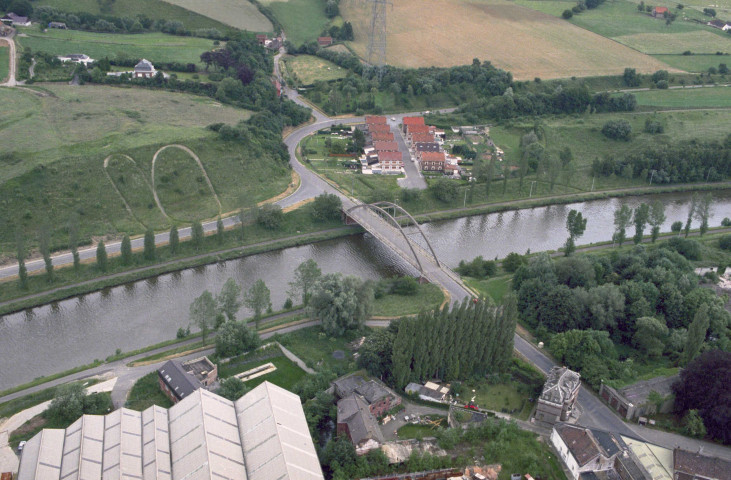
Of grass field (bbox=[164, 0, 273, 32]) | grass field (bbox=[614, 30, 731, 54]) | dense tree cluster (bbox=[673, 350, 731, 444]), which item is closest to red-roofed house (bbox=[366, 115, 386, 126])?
grass field (bbox=[164, 0, 273, 32])

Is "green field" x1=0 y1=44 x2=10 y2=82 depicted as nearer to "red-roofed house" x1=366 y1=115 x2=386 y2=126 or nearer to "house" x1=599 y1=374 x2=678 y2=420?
"red-roofed house" x1=366 y1=115 x2=386 y2=126

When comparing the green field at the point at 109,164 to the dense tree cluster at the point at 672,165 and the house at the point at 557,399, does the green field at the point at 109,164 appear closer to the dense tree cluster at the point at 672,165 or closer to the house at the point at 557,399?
the house at the point at 557,399

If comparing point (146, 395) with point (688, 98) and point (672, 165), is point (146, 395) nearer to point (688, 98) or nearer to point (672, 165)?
point (672, 165)

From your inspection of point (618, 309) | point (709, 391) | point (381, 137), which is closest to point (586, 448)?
point (709, 391)

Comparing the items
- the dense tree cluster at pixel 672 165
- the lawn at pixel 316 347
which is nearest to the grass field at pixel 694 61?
the dense tree cluster at pixel 672 165

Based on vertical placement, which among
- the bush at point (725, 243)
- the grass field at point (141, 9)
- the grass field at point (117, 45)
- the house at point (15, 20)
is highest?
the grass field at point (141, 9)

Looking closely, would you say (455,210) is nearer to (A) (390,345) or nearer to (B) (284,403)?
(A) (390,345)
